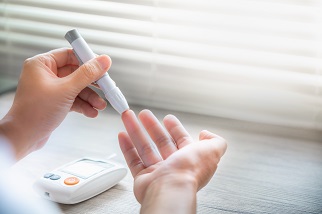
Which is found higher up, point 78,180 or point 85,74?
point 85,74

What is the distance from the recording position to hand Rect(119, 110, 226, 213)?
2.26ft

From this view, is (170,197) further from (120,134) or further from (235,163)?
(235,163)

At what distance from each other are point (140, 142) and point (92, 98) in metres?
0.16

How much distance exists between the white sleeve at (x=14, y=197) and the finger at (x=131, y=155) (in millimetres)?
146

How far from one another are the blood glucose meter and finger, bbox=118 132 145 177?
0.10m

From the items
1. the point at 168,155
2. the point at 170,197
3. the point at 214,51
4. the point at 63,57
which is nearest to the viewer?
the point at 170,197

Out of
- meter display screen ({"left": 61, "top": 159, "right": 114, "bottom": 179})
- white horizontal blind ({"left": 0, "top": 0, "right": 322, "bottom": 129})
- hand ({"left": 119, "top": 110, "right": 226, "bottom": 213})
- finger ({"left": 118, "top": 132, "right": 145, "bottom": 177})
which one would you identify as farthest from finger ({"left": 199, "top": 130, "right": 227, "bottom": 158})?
white horizontal blind ({"left": 0, "top": 0, "right": 322, "bottom": 129})

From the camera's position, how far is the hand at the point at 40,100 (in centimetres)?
83

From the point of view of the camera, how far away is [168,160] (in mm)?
735

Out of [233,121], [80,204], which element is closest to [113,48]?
[233,121]

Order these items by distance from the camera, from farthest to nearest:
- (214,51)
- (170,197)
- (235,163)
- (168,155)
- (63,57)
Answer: (214,51) < (235,163) < (63,57) < (168,155) < (170,197)

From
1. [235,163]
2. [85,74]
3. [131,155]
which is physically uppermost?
[85,74]

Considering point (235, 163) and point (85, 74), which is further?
point (235, 163)

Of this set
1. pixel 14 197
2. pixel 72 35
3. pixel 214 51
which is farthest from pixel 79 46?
pixel 214 51
